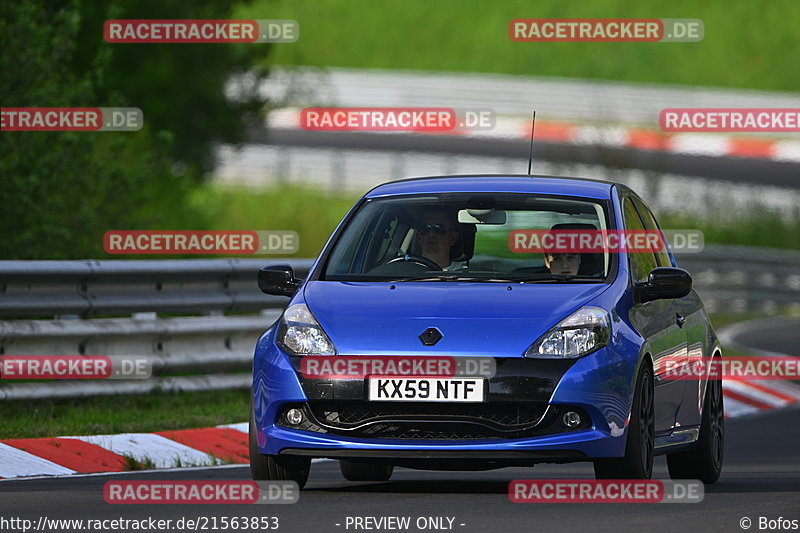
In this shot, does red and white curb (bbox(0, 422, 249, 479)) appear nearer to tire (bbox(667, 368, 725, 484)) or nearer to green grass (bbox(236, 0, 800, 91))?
tire (bbox(667, 368, 725, 484))

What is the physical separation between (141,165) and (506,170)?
31.9 meters

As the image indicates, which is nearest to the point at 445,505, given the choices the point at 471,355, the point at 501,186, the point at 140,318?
the point at 471,355

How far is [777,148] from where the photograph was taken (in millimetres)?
51344

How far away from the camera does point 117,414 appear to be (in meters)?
13.4

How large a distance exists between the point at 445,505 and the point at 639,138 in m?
38.7

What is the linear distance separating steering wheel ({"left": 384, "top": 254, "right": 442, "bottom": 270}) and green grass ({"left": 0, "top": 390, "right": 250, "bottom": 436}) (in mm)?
2794

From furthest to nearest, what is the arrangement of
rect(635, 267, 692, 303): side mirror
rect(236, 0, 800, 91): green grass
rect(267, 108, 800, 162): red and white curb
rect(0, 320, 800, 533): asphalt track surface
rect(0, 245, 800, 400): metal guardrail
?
rect(236, 0, 800, 91): green grass → rect(267, 108, 800, 162): red and white curb → rect(0, 245, 800, 400): metal guardrail → rect(635, 267, 692, 303): side mirror → rect(0, 320, 800, 533): asphalt track surface

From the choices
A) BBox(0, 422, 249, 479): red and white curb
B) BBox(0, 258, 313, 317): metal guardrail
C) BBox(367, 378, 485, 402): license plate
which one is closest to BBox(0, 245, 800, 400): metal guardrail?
BBox(0, 258, 313, 317): metal guardrail

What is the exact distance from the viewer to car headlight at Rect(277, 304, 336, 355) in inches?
369

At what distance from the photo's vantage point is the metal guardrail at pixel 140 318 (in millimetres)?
13312

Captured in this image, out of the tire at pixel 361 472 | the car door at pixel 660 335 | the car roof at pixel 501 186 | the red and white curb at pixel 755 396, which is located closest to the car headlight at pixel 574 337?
the car door at pixel 660 335

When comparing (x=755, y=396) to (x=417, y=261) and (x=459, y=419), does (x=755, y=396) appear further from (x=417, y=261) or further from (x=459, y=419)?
(x=459, y=419)

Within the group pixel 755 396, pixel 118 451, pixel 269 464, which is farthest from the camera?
pixel 755 396

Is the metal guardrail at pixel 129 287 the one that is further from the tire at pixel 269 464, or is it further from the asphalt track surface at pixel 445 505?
the tire at pixel 269 464
